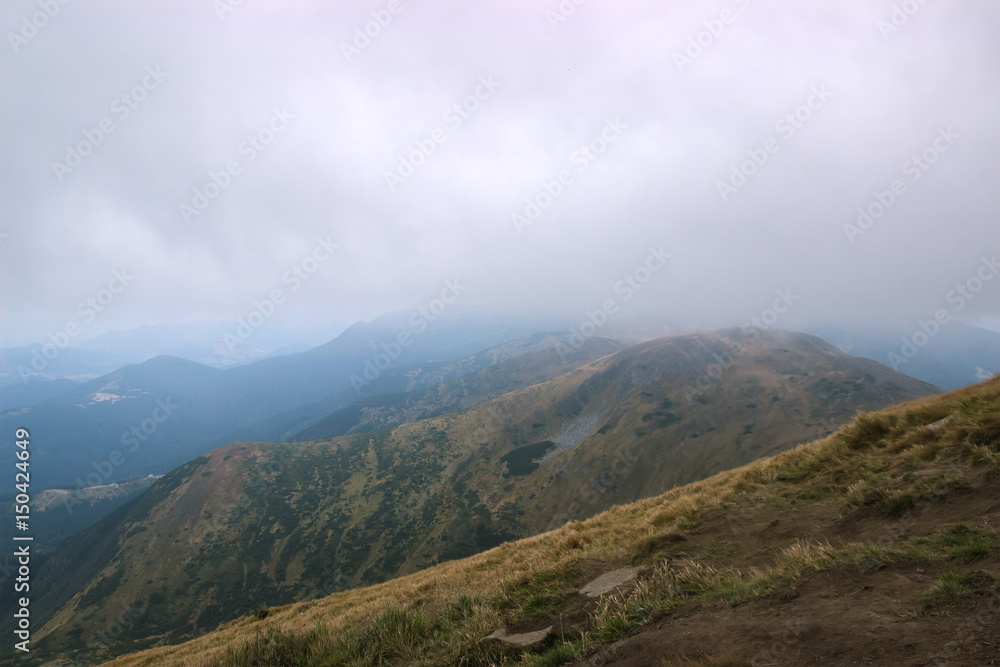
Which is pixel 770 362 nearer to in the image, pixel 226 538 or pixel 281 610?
pixel 281 610

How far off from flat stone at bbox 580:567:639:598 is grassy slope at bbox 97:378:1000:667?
285 mm

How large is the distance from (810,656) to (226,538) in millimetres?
167304

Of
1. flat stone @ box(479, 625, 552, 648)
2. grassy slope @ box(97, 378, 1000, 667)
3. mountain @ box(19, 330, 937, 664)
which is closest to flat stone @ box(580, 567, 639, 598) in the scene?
grassy slope @ box(97, 378, 1000, 667)

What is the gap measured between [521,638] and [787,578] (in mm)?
4551

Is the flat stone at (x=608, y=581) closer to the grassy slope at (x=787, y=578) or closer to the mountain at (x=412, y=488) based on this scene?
the grassy slope at (x=787, y=578)

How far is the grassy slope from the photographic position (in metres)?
4.74

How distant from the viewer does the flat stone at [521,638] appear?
21.4ft

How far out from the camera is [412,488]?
142250 mm

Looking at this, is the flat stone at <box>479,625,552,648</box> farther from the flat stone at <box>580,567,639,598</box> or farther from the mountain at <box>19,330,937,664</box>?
the mountain at <box>19,330,937,664</box>

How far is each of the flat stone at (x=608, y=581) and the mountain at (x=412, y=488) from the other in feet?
371

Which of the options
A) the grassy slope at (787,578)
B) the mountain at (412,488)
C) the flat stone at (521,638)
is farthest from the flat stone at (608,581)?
the mountain at (412,488)

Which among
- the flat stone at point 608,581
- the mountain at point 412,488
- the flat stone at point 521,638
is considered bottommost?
the mountain at point 412,488

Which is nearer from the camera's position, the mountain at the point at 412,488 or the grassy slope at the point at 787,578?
the grassy slope at the point at 787,578

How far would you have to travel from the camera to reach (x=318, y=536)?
126 metres
